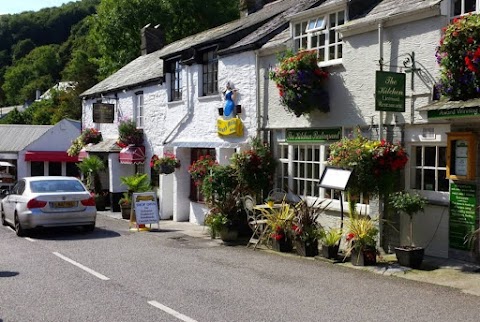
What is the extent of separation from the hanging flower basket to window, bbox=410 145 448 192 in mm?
2414

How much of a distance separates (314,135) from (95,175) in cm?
1312

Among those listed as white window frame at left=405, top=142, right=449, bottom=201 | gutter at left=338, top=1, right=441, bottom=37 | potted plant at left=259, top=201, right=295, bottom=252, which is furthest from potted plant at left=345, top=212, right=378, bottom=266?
gutter at left=338, top=1, right=441, bottom=37

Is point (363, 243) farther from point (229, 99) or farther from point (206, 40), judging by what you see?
point (206, 40)

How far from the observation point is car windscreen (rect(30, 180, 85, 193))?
1411cm

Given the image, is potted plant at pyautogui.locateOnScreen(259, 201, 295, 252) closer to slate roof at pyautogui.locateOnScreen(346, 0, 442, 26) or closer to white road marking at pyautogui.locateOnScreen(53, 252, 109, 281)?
white road marking at pyautogui.locateOnScreen(53, 252, 109, 281)

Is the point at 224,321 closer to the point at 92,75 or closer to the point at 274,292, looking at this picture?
the point at 274,292

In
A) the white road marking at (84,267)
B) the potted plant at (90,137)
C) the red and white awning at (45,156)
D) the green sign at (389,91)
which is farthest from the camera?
the red and white awning at (45,156)

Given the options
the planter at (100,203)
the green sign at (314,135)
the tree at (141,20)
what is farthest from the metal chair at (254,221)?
the tree at (141,20)

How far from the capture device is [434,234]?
34.2ft

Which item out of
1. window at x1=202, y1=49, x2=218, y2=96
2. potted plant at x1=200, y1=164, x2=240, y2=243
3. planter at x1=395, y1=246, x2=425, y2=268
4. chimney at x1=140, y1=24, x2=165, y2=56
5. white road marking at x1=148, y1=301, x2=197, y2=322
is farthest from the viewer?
chimney at x1=140, y1=24, x2=165, y2=56

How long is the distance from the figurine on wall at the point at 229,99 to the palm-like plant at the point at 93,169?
9.09 meters

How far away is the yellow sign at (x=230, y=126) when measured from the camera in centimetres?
1510

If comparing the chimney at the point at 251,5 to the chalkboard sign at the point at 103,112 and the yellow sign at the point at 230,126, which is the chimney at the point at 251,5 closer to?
the chalkboard sign at the point at 103,112

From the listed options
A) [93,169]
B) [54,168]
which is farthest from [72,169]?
[93,169]
